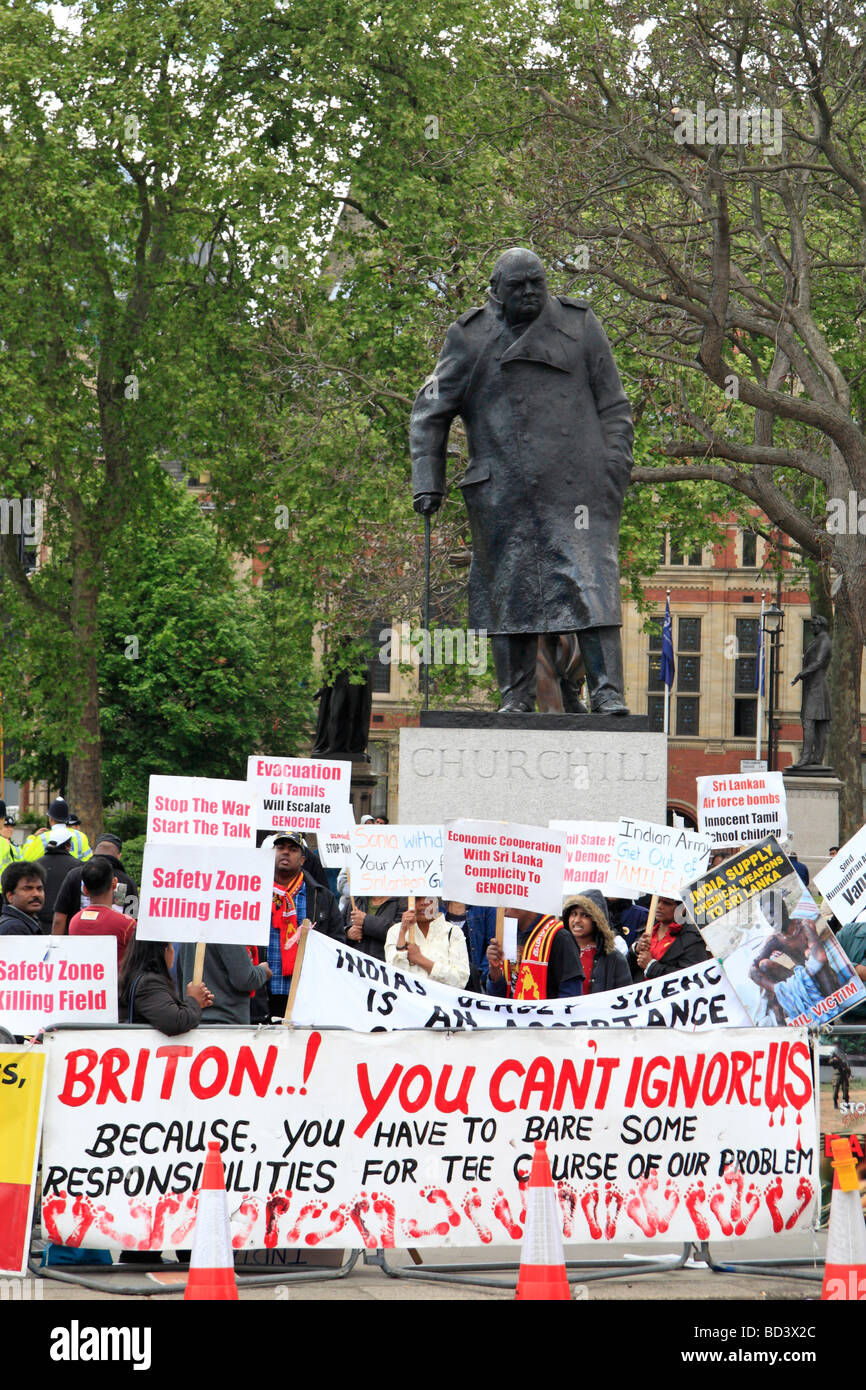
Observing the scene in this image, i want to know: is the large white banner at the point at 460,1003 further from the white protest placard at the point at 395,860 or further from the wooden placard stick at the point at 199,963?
the white protest placard at the point at 395,860

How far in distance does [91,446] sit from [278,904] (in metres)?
24.1

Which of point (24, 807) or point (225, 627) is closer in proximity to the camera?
point (225, 627)

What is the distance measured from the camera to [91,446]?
109ft

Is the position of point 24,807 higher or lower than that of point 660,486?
lower

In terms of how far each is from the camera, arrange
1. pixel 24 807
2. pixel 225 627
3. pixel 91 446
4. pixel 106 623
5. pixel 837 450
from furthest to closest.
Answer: pixel 24 807
pixel 225 627
pixel 106 623
pixel 91 446
pixel 837 450

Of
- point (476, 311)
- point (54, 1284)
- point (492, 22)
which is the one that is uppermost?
point (492, 22)

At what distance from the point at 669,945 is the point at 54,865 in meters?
5.30

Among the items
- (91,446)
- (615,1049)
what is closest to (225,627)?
(91,446)

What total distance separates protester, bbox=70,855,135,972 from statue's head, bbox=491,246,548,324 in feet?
16.1

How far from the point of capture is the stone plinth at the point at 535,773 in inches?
444

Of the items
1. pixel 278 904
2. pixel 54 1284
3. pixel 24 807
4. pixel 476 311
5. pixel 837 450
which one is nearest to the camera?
pixel 54 1284

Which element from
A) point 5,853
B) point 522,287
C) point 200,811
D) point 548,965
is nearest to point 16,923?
point 200,811

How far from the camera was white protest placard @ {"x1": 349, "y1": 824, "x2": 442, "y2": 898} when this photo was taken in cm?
998
